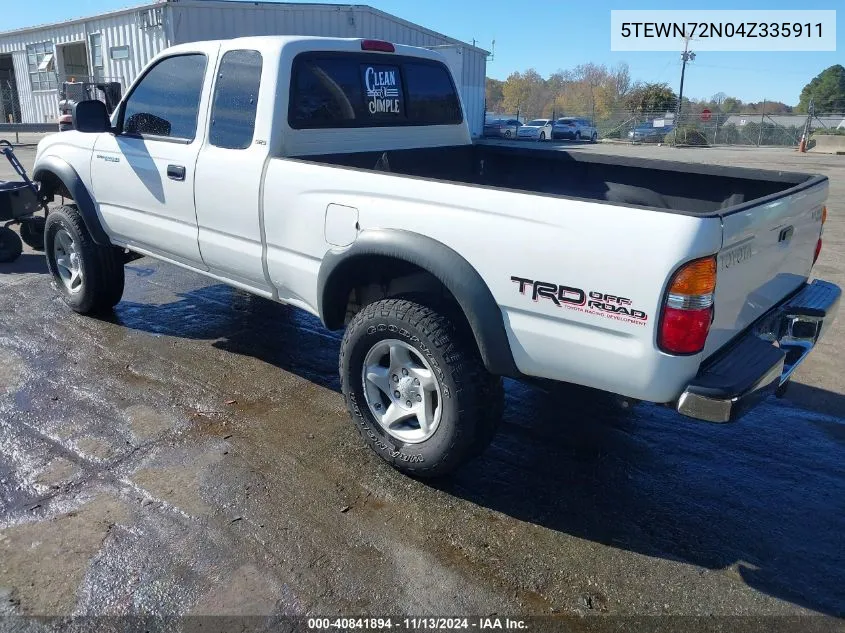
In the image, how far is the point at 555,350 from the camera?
A: 2.76 meters

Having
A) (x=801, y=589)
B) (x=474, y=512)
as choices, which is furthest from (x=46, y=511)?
(x=801, y=589)

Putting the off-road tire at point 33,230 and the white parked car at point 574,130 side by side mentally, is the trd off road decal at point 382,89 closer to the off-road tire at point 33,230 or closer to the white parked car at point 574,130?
the off-road tire at point 33,230

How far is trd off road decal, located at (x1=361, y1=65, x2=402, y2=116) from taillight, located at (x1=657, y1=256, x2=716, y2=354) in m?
2.73

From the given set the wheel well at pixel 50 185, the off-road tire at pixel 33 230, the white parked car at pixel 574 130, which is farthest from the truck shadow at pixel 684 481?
the white parked car at pixel 574 130

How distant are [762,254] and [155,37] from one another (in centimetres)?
2136

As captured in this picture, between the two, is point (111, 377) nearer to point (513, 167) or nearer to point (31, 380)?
point (31, 380)

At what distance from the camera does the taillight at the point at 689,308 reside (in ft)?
7.92

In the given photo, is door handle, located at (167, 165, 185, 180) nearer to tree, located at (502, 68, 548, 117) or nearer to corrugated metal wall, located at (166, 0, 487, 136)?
corrugated metal wall, located at (166, 0, 487, 136)

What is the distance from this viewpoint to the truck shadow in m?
2.93

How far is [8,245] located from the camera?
7348 millimetres

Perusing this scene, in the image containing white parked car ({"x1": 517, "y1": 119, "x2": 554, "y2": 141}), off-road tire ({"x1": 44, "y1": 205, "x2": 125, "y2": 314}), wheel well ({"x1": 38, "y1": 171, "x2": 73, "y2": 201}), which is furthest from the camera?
white parked car ({"x1": 517, "y1": 119, "x2": 554, "y2": 141})

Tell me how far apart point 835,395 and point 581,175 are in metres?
2.16

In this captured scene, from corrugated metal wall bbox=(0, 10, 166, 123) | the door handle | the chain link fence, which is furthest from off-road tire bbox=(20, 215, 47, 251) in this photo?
the chain link fence

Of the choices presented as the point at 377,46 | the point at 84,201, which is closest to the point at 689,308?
the point at 377,46
